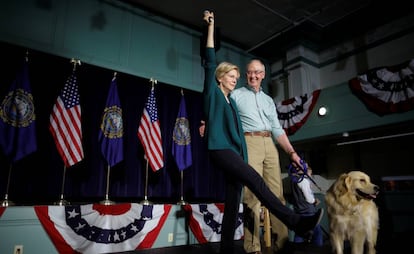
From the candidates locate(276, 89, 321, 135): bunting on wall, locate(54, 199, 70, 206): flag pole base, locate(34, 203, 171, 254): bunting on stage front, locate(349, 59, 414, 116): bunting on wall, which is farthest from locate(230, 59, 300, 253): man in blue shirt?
locate(276, 89, 321, 135): bunting on wall

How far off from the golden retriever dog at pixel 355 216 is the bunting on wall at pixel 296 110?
3081 mm

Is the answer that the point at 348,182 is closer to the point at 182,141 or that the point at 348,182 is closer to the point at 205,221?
the point at 205,221

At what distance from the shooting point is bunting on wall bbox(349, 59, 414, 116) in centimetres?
370

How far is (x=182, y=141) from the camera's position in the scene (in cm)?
423

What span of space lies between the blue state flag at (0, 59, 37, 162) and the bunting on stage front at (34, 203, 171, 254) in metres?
0.68

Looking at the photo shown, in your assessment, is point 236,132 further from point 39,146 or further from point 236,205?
point 39,146

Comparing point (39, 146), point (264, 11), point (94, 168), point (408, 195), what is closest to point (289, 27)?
point (264, 11)

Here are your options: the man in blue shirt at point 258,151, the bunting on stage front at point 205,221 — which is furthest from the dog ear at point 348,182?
the bunting on stage front at point 205,221

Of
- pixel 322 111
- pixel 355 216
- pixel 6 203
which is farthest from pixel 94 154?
pixel 322 111

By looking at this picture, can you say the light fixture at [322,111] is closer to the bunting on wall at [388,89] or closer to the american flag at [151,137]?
the bunting on wall at [388,89]

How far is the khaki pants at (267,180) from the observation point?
2.02m

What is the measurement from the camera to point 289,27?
5.34 metres

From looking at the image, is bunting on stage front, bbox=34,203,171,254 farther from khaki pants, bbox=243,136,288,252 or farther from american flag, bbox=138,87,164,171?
khaki pants, bbox=243,136,288,252

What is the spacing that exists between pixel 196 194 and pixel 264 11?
11.2 feet
